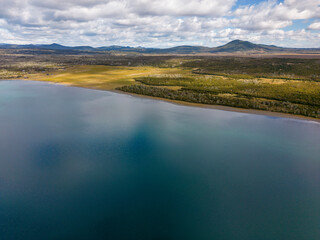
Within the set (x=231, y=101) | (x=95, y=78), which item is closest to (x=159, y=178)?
(x=231, y=101)

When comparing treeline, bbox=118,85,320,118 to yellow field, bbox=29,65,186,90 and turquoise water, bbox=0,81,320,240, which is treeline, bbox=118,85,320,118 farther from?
yellow field, bbox=29,65,186,90

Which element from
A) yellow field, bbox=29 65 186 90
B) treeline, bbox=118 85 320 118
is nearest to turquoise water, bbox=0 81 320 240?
treeline, bbox=118 85 320 118

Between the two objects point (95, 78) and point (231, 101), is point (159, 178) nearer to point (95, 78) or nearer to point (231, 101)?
point (231, 101)

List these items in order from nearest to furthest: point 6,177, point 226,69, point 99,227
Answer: point 99,227, point 6,177, point 226,69

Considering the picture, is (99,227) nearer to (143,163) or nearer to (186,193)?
(186,193)

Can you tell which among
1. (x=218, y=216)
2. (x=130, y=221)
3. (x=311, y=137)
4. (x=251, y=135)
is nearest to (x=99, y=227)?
(x=130, y=221)

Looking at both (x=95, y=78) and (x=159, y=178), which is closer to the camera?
(x=159, y=178)
